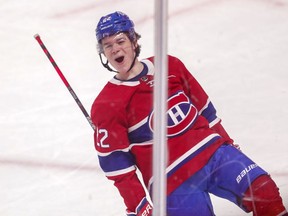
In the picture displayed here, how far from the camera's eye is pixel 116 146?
2.91ft


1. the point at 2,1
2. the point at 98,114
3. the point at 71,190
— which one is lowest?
the point at 71,190

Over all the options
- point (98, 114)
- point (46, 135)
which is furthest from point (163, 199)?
point (46, 135)

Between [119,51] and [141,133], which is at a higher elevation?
[119,51]

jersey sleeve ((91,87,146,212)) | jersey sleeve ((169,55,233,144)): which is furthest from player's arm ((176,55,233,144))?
jersey sleeve ((91,87,146,212))

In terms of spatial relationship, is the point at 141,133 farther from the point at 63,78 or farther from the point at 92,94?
the point at 63,78

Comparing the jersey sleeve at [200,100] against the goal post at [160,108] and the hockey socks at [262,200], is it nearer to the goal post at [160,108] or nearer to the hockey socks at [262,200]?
the hockey socks at [262,200]

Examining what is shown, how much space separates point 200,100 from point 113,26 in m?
0.17

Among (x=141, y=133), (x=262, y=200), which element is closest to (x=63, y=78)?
(x=141, y=133)

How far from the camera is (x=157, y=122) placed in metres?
0.72

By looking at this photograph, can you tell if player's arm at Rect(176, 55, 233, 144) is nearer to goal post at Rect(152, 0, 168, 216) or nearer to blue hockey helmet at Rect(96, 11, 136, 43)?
blue hockey helmet at Rect(96, 11, 136, 43)

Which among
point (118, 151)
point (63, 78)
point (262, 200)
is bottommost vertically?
point (262, 200)

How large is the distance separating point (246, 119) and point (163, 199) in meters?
0.39

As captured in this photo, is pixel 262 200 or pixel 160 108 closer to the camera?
pixel 160 108

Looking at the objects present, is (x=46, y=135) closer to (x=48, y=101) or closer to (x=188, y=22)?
(x=48, y=101)
